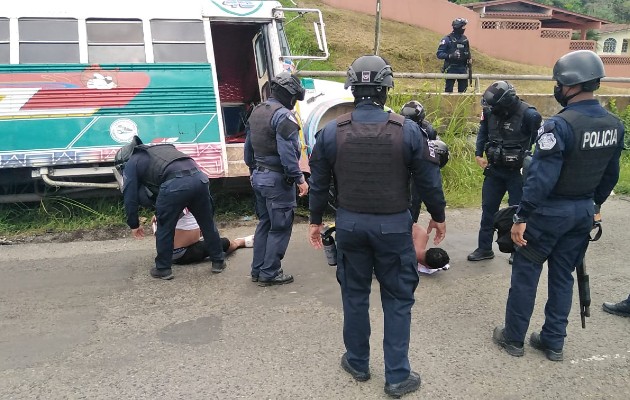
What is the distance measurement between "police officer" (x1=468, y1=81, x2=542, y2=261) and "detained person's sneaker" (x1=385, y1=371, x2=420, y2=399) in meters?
2.30

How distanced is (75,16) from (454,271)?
5.07 meters

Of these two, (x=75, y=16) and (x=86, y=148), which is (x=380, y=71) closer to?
(x=86, y=148)

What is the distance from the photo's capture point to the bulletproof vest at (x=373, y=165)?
2.84 meters

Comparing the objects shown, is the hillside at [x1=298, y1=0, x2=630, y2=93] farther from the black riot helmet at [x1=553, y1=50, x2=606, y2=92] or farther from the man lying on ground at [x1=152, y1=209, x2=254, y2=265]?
the black riot helmet at [x1=553, y1=50, x2=606, y2=92]

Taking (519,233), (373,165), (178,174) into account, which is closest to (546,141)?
(519,233)

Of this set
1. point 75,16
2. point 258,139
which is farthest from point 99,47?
point 258,139

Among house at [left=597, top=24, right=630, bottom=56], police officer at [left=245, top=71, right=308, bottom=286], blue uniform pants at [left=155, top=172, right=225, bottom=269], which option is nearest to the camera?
police officer at [left=245, top=71, right=308, bottom=286]

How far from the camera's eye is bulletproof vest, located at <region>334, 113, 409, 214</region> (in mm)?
2842

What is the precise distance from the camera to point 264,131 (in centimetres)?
451

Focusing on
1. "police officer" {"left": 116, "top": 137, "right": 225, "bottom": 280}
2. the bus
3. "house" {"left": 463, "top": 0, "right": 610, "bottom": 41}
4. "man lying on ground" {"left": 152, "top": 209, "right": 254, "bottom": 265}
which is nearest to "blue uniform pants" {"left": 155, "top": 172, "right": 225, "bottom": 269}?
"police officer" {"left": 116, "top": 137, "right": 225, "bottom": 280}

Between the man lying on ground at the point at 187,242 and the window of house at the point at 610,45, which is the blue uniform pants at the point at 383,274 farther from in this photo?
the window of house at the point at 610,45

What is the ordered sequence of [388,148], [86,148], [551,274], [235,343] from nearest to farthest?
[388,148], [551,274], [235,343], [86,148]

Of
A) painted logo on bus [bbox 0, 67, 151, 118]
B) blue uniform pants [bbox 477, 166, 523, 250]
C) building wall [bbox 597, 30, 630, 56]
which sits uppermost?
building wall [bbox 597, 30, 630, 56]

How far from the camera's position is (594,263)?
517 centimetres
